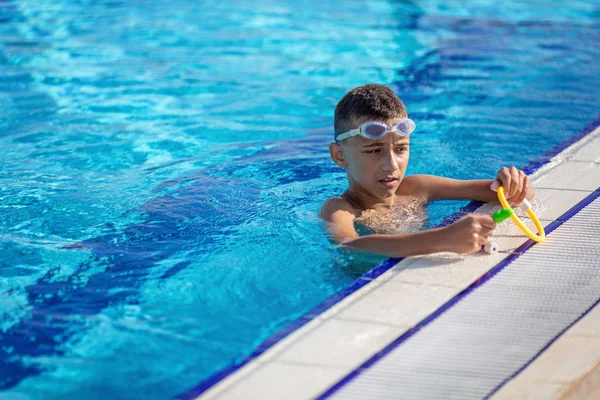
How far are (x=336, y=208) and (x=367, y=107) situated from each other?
0.56 meters

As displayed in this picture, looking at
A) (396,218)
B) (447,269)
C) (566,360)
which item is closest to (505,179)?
(396,218)

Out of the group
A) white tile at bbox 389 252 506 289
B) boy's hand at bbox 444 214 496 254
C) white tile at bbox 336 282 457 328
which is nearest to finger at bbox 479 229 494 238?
boy's hand at bbox 444 214 496 254

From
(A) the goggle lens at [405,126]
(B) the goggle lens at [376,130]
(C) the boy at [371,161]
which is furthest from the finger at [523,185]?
(B) the goggle lens at [376,130]

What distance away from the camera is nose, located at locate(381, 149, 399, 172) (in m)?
4.02

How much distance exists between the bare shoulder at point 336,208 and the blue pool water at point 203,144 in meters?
0.11

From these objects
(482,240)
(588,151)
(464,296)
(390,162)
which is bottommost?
(464,296)

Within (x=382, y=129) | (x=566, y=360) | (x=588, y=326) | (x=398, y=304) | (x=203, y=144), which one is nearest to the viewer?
(x=566, y=360)

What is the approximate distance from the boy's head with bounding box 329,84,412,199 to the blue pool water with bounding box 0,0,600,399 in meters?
0.38

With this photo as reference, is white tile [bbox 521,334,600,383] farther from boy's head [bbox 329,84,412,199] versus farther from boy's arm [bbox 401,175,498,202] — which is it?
boy's arm [bbox 401,175,498,202]

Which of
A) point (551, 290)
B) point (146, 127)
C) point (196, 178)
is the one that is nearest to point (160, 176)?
point (196, 178)

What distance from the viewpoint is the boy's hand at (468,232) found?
3.46 meters

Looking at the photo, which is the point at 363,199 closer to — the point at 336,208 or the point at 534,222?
the point at 336,208

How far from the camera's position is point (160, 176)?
5512 millimetres

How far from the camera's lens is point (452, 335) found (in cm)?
290
